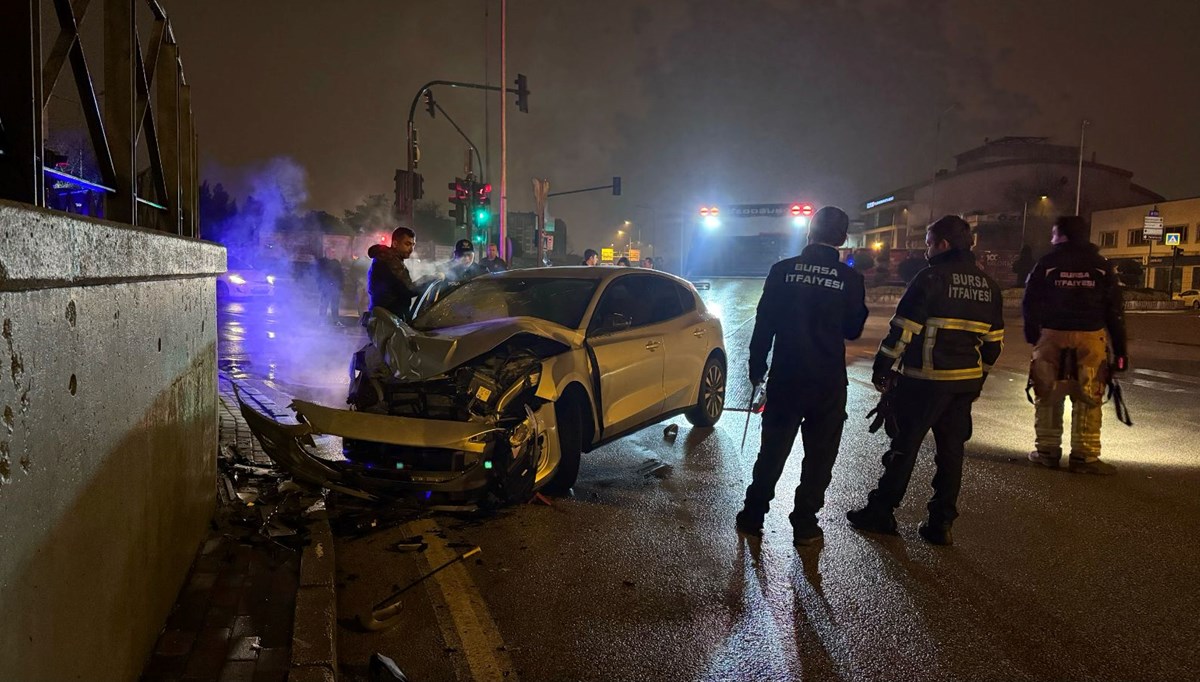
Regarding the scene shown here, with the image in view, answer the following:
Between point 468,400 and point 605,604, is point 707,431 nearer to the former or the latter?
point 468,400

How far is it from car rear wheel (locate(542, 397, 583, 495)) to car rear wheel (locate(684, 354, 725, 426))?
7.67 ft

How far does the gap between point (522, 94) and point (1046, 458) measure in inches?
773

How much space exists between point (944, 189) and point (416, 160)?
6640 cm

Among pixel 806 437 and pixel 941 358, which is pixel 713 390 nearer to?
pixel 806 437

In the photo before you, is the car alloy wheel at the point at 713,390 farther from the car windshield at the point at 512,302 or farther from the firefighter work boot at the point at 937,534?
the firefighter work boot at the point at 937,534

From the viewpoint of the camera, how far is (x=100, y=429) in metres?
2.28

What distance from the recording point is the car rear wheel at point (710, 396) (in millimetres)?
7477

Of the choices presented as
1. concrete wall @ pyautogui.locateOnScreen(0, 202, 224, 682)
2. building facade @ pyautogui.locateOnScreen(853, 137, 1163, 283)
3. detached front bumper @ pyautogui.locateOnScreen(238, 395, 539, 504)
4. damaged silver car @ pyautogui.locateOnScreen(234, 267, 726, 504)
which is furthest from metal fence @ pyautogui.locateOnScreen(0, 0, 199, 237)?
building facade @ pyautogui.locateOnScreen(853, 137, 1163, 283)

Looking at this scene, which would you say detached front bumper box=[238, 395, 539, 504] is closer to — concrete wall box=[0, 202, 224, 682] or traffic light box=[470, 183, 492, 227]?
concrete wall box=[0, 202, 224, 682]

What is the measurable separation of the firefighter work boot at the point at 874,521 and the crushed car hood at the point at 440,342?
2187 millimetres

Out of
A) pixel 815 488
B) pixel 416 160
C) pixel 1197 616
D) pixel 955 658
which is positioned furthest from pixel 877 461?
pixel 416 160

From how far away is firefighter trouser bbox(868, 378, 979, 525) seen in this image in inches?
179

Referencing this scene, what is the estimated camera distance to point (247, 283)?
70.4 feet

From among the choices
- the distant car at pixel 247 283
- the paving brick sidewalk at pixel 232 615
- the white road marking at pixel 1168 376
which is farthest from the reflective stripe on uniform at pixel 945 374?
the distant car at pixel 247 283
